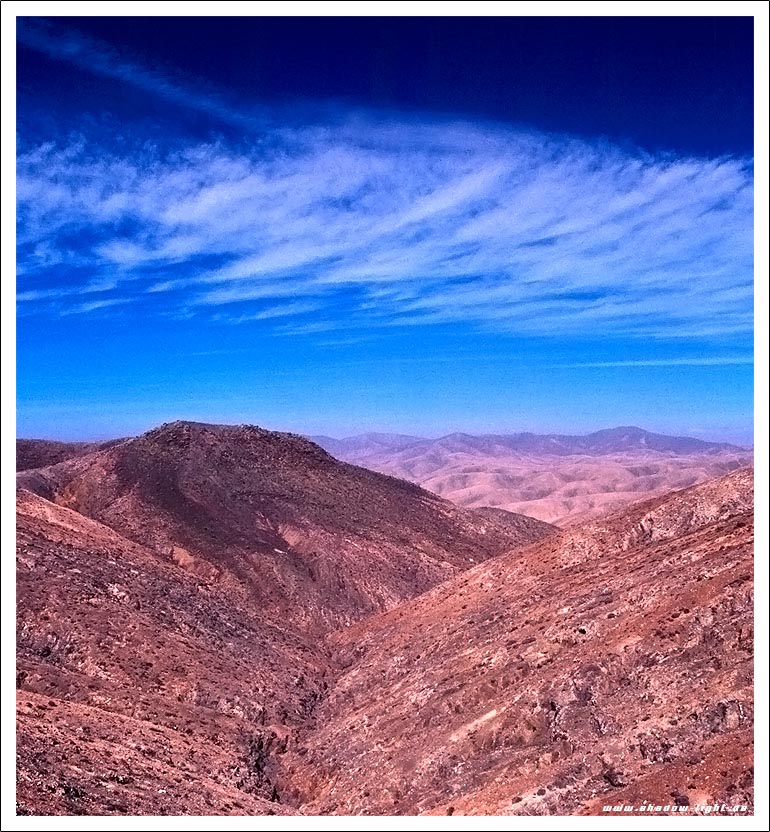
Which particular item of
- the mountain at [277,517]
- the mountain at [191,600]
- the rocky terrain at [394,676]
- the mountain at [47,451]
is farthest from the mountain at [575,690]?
the mountain at [47,451]

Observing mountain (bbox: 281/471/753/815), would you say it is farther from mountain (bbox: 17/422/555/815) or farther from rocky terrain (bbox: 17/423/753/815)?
mountain (bbox: 17/422/555/815)

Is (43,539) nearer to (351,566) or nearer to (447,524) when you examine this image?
(351,566)

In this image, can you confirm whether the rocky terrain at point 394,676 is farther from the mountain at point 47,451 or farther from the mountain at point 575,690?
the mountain at point 47,451

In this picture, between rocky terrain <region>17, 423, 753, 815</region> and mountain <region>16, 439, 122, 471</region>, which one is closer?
rocky terrain <region>17, 423, 753, 815</region>

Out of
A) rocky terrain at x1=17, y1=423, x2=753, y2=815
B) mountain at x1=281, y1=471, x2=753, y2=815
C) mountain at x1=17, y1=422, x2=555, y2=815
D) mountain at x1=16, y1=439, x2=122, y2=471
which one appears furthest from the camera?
Result: mountain at x1=16, y1=439, x2=122, y2=471

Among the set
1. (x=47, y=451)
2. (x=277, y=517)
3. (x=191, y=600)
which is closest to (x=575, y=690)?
(x=191, y=600)

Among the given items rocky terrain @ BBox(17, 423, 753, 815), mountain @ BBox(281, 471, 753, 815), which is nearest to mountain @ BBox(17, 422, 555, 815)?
rocky terrain @ BBox(17, 423, 753, 815)

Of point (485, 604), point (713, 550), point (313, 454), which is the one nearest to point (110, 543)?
point (485, 604)
